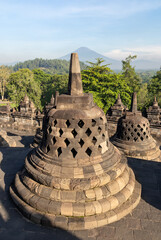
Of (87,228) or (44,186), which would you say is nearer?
(87,228)

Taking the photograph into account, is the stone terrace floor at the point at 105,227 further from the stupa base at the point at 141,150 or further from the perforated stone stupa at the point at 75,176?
the stupa base at the point at 141,150

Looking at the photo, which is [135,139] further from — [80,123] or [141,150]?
[80,123]

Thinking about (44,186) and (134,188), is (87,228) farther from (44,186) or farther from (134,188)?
(134,188)

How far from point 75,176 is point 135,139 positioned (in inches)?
228

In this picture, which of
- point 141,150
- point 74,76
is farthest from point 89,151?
point 141,150

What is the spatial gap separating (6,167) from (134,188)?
5.21m

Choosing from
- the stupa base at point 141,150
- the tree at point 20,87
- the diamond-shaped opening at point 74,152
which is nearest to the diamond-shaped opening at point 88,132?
the diamond-shaped opening at point 74,152

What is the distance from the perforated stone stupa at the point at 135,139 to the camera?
28.7 ft

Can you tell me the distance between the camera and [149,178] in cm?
624

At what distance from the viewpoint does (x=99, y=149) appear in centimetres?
489

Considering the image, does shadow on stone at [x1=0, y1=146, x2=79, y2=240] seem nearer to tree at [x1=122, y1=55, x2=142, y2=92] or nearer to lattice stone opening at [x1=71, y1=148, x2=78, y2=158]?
lattice stone opening at [x1=71, y1=148, x2=78, y2=158]

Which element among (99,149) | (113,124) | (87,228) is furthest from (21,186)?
(113,124)

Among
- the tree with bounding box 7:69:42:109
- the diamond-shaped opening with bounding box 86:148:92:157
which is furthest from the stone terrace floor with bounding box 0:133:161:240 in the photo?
the tree with bounding box 7:69:42:109

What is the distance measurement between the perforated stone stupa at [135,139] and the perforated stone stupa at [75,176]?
3.89 meters
